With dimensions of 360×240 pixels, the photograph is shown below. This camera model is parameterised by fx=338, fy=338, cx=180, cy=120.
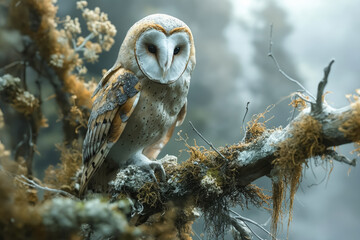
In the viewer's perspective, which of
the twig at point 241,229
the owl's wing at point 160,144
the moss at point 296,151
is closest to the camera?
the moss at point 296,151

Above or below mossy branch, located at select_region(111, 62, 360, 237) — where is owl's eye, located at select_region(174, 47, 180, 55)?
above

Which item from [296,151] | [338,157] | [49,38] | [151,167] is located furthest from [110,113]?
[49,38]

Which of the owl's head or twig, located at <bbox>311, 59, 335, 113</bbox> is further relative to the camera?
the owl's head

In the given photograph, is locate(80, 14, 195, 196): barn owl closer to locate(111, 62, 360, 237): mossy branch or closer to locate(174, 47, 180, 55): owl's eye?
locate(174, 47, 180, 55): owl's eye

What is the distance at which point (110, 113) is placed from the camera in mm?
1623

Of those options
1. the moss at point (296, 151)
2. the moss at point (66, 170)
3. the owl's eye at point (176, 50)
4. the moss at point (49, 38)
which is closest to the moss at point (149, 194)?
the moss at point (296, 151)

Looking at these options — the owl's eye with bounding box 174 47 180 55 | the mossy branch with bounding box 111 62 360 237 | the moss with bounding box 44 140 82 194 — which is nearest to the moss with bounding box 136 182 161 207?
the mossy branch with bounding box 111 62 360 237

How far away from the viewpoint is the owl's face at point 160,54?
5.19 ft

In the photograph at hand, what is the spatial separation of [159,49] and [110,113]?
1.26 ft

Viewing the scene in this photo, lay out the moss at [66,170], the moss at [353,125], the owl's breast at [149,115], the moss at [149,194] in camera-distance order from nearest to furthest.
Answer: the moss at [353,125] < the moss at [149,194] < the owl's breast at [149,115] < the moss at [66,170]

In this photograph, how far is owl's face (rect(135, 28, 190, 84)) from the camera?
1.58 meters

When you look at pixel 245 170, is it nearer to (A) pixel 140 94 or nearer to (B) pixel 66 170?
(A) pixel 140 94

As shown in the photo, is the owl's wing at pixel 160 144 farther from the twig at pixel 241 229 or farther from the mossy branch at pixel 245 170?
the twig at pixel 241 229

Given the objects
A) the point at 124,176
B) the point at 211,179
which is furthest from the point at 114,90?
the point at 211,179
